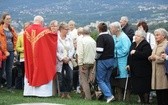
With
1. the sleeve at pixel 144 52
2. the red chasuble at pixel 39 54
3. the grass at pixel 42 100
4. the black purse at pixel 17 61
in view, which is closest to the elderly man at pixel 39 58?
the red chasuble at pixel 39 54

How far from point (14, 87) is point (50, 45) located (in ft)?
9.67

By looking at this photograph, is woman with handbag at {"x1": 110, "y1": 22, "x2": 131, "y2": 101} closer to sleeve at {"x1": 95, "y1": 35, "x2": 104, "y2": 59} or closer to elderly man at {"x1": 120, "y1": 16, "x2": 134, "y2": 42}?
sleeve at {"x1": 95, "y1": 35, "x2": 104, "y2": 59}

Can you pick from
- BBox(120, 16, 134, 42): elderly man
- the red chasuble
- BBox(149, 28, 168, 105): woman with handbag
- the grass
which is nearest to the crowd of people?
the red chasuble

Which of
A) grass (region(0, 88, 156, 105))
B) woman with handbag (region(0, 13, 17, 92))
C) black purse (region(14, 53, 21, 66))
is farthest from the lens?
black purse (region(14, 53, 21, 66))

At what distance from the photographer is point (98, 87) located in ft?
40.8

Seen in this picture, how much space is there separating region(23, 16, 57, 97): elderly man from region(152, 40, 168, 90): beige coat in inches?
102

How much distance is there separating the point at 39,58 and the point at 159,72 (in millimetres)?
2983

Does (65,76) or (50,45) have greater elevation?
(50,45)

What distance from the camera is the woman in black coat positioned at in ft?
36.8

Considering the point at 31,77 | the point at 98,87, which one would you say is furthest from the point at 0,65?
the point at 98,87

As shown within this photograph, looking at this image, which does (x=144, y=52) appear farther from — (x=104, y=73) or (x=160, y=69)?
(x=104, y=73)

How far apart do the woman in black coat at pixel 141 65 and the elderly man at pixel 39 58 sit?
1945 millimetres

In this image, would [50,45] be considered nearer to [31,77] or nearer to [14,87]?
[31,77]

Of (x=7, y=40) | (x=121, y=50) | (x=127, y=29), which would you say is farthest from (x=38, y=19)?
(x=127, y=29)
